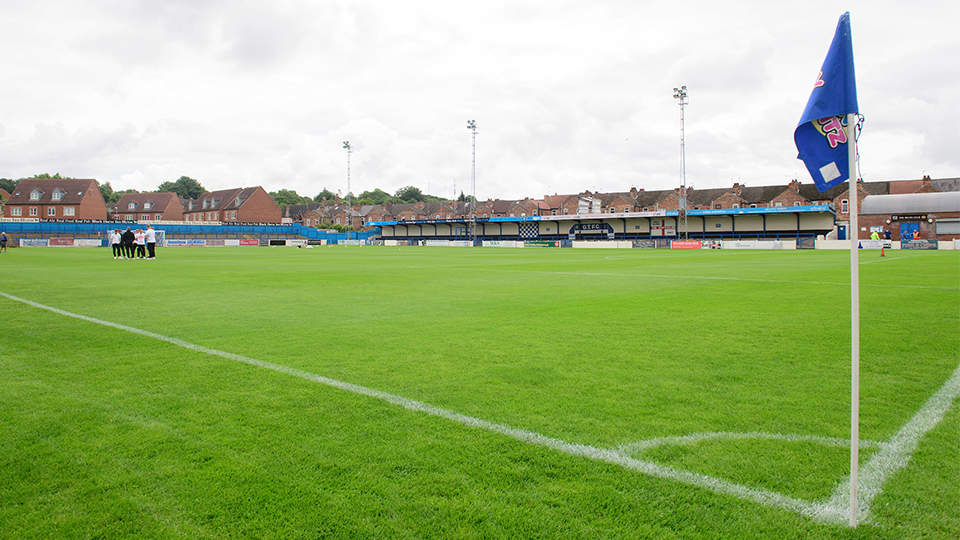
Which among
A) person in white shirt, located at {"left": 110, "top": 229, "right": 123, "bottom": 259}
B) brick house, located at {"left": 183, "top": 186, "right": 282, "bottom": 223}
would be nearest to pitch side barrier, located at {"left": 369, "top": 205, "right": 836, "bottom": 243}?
brick house, located at {"left": 183, "top": 186, "right": 282, "bottom": 223}

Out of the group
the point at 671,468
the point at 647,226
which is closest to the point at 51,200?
the point at 647,226

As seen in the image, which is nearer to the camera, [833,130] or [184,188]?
[833,130]

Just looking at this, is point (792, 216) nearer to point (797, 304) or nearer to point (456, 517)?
point (797, 304)

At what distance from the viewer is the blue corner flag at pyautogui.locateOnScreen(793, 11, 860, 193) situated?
3137mm

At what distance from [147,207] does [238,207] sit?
1747 centimetres

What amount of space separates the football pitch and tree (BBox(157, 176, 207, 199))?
14999 centimetres

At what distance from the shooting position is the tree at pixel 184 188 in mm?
139750

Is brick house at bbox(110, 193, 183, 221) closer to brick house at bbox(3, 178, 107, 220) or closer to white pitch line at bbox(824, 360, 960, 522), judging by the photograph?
brick house at bbox(3, 178, 107, 220)

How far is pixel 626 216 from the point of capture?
7662 cm

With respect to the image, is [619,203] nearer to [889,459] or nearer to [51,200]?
[51,200]

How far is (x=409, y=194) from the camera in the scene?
575 feet

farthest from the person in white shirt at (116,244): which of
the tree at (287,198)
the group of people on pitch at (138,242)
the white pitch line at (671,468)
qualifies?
the tree at (287,198)

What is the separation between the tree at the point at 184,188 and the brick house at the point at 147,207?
115ft

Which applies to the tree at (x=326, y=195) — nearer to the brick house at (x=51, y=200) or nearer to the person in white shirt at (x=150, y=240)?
the brick house at (x=51, y=200)
